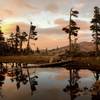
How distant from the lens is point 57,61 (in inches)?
2080

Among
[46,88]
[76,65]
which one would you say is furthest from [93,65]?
[46,88]

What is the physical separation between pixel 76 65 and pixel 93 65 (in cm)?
422

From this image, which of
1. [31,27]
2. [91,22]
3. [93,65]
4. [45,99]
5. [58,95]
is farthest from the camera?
[31,27]

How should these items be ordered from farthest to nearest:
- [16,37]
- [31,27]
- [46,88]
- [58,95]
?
[16,37], [31,27], [46,88], [58,95]

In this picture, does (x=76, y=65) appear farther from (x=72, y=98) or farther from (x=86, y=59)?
(x=72, y=98)

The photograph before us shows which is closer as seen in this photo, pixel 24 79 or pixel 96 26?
pixel 24 79

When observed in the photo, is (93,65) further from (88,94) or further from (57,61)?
(88,94)

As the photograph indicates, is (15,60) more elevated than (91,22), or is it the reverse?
(91,22)

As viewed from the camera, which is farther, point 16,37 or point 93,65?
point 16,37

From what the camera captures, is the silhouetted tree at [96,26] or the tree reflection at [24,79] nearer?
the tree reflection at [24,79]

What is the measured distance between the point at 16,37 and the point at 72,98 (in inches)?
3798

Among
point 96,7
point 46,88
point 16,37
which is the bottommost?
point 46,88

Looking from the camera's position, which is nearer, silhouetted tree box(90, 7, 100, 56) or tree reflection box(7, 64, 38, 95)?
tree reflection box(7, 64, 38, 95)

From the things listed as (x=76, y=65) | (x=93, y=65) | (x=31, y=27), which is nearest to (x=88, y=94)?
(x=93, y=65)
